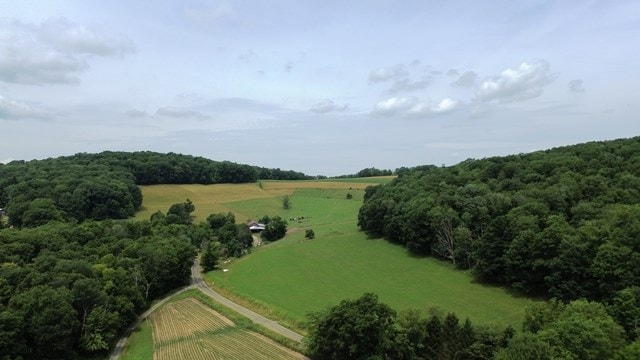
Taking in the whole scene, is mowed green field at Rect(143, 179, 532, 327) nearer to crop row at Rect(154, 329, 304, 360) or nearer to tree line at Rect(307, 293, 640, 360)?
crop row at Rect(154, 329, 304, 360)

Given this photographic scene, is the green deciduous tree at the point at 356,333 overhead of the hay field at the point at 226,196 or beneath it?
beneath

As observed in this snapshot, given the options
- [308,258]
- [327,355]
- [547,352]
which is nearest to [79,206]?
[308,258]

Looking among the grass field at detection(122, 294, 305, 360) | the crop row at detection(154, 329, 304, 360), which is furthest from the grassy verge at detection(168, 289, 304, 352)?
the crop row at detection(154, 329, 304, 360)

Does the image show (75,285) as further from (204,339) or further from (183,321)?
(204,339)

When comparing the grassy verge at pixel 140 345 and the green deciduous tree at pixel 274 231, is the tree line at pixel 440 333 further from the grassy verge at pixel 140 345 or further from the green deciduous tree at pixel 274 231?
the green deciduous tree at pixel 274 231

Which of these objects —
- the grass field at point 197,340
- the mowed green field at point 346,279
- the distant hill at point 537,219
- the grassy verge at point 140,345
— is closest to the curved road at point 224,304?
the grassy verge at point 140,345

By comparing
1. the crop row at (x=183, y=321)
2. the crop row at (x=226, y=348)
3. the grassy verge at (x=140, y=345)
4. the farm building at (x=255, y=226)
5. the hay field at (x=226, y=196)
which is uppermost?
the hay field at (x=226, y=196)

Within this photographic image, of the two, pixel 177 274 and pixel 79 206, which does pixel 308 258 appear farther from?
pixel 79 206
